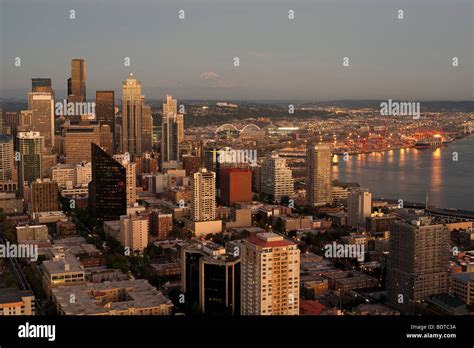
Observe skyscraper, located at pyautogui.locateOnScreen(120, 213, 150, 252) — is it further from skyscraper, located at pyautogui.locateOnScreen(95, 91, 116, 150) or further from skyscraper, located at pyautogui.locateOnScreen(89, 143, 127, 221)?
skyscraper, located at pyautogui.locateOnScreen(95, 91, 116, 150)

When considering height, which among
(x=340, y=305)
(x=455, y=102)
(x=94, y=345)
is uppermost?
(x=455, y=102)

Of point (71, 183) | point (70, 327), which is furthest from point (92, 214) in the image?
point (70, 327)

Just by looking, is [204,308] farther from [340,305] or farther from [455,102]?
[455,102]

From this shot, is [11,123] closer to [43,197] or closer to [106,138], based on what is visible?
[106,138]
